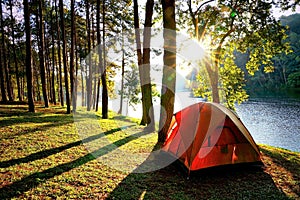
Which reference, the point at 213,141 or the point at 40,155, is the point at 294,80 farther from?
the point at 40,155

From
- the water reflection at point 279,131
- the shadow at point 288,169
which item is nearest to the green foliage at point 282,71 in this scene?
the water reflection at point 279,131

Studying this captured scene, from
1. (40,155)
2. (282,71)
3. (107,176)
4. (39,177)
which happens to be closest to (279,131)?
(107,176)

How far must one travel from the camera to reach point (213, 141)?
579 centimetres

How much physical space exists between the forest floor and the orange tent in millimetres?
322

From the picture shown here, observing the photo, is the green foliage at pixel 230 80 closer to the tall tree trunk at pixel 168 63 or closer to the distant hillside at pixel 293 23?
the tall tree trunk at pixel 168 63

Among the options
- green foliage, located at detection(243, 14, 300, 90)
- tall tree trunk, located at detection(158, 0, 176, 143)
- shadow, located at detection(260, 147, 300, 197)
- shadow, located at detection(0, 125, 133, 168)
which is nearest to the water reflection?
shadow, located at detection(260, 147, 300, 197)

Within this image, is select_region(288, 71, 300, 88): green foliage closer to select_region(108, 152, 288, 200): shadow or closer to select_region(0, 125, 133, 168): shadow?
select_region(108, 152, 288, 200): shadow

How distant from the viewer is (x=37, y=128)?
9.14 meters

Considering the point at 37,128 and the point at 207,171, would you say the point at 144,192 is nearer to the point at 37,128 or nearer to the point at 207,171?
the point at 207,171

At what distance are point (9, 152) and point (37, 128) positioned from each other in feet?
9.32

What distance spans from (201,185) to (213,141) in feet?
3.89

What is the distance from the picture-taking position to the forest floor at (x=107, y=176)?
467cm

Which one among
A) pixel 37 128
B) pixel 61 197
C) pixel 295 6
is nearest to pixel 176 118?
pixel 61 197

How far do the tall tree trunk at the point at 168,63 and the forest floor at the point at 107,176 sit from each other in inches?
71.9
